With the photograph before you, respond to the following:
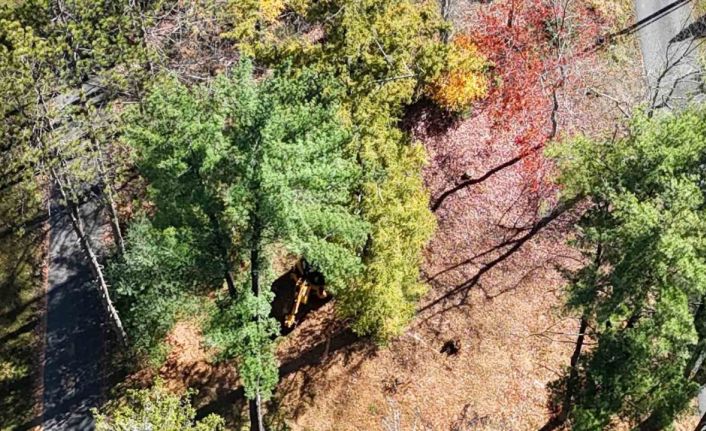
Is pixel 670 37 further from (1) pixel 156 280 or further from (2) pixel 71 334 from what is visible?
(2) pixel 71 334

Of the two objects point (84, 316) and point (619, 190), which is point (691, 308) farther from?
point (84, 316)

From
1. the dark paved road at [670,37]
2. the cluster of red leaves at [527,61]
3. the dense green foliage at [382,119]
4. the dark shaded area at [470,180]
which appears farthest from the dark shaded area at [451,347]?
the dark paved road at [670,37]

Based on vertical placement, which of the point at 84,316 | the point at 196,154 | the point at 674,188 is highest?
the point at 84,316

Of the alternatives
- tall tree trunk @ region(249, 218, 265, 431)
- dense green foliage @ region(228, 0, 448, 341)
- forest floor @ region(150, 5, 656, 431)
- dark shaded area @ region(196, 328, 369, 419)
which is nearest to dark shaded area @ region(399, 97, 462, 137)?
forest floor @ region(150, 5, 656, 431)

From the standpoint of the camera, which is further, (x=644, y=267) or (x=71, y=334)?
(x=71, y=334)

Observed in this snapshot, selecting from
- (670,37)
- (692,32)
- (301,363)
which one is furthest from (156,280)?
(692,32)

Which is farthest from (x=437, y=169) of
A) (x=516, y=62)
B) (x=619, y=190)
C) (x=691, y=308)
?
(x=691, y=308)
